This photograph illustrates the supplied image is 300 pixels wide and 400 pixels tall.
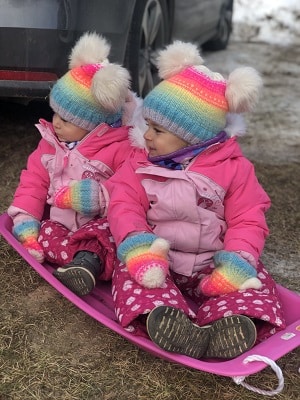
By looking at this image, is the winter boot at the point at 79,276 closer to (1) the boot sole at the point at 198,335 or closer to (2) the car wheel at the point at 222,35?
(1) the boot sole at the point at 198,335

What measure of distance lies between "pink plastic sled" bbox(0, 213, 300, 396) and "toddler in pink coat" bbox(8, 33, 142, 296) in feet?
0.38

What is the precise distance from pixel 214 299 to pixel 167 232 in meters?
0.34

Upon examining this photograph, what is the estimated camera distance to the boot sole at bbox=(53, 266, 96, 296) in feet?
8.24

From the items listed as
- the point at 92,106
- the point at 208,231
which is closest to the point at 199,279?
the point at 208,231

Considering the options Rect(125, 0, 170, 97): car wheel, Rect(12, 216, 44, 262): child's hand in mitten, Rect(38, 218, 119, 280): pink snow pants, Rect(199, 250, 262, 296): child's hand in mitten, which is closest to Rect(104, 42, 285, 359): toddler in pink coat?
Rect(199, 250, 262, 296): child's hand in mitten

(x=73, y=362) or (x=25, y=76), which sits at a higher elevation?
(x=25, y=76)

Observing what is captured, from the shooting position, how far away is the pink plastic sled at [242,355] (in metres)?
2.09

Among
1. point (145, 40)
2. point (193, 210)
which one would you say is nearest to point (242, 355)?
point (193, 210)

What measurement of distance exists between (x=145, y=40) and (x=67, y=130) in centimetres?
184

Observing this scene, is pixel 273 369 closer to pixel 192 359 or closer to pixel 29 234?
pixel 192 359

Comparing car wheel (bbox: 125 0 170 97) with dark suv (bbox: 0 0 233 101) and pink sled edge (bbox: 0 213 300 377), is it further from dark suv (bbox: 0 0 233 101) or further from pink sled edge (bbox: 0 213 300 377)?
pink sled edge (bbox: 0 213 300 377)

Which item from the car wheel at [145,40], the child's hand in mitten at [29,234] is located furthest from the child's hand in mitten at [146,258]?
the car wheel at [145,40]

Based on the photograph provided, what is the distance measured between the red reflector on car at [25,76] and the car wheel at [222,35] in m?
4.87

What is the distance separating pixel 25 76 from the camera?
332cm
